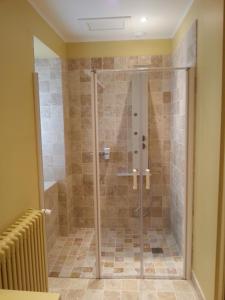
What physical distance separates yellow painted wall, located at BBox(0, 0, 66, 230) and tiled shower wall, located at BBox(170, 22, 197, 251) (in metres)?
1.34

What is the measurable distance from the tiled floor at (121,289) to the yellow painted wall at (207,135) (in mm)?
224

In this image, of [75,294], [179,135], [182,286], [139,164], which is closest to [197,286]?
[182,286]

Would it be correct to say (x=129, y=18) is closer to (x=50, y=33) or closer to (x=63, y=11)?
(x=63, y=11)

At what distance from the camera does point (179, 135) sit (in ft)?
8.48

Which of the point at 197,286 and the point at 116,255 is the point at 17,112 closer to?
the point at 116,255

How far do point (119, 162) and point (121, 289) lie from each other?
4.62 feet

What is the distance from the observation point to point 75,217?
3.32 m

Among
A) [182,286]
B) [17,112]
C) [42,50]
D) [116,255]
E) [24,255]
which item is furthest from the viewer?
[116,255]

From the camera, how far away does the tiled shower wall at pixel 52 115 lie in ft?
9.48

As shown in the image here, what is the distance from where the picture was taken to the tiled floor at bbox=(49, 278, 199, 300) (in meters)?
2.04

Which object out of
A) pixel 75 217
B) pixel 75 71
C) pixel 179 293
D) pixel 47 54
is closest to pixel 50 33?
pixel 47 54

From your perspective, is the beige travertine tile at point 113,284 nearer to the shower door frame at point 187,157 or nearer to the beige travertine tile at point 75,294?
the shower door frame at point 187,157

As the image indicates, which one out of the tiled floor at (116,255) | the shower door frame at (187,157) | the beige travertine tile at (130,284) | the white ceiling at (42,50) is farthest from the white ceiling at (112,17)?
the beige travertine tile at (130,284)

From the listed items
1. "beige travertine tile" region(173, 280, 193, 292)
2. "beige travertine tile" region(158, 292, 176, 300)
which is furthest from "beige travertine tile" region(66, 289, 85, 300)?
"beige travertine tile" region(173, 280, 193, 292)
